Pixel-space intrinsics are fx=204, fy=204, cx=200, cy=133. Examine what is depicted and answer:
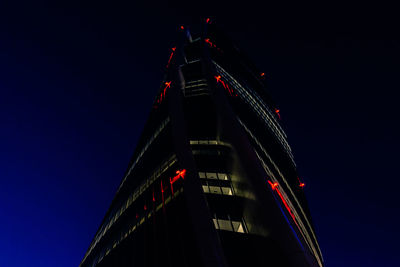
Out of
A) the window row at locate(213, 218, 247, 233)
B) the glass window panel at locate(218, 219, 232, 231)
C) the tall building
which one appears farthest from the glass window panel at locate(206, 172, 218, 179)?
the glass window panel at locate(218, 219, 232, 231)

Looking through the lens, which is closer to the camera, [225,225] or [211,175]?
[225,225]

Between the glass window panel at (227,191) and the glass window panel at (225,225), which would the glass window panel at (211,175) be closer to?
the glass window panel at (227,191)

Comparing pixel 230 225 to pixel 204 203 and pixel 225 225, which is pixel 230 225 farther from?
pixel 204 203

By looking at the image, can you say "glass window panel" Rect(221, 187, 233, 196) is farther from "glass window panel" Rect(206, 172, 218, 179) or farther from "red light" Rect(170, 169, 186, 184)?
"red light" Rect(170, 169, 186, 184)

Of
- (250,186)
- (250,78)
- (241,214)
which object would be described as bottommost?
(241,214)

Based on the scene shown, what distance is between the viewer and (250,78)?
59094 millimetres

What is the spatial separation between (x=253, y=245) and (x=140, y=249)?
8.64 metres

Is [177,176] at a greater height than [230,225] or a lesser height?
greater

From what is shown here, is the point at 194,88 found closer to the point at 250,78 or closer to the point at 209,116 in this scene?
the point at 209,116

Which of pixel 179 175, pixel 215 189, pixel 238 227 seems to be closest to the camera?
pixel 238 227

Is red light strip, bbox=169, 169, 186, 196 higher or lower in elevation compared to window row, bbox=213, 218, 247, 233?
higher

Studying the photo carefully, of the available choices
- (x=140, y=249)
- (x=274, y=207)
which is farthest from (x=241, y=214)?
(x=140, y=249)

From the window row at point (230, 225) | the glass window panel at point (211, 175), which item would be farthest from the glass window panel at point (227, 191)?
the window row at point (230, 225)

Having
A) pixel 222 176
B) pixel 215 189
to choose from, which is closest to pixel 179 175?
pixel 215 189
